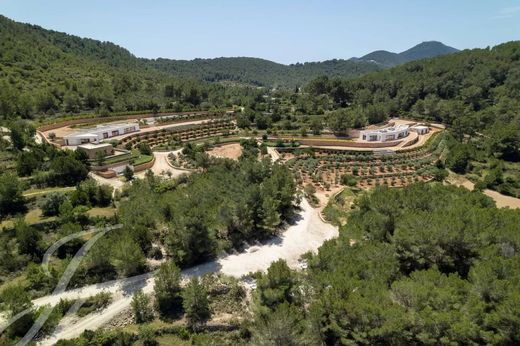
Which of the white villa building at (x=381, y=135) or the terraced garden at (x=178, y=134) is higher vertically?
the terraced garden at (x=178, y=134)

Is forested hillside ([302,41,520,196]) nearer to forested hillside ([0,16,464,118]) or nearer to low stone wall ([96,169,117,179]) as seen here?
forested hillside ([0,16,464,118])

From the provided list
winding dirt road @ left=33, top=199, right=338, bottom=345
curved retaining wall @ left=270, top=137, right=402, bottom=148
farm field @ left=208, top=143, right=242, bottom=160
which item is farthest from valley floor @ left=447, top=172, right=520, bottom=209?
farm field @ left=208, top=143, right=242, bottom=160

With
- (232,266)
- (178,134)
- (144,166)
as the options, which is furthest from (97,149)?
(232,266)

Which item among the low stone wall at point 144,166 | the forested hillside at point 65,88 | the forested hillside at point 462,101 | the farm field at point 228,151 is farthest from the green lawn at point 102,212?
the forested hillside at point 462,101

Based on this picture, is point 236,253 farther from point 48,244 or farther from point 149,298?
point 48,244

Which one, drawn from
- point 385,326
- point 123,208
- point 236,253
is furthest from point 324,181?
point 385,326

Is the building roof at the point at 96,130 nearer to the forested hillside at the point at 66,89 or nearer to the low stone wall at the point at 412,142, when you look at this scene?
the forested hillside at the point at 66,89
